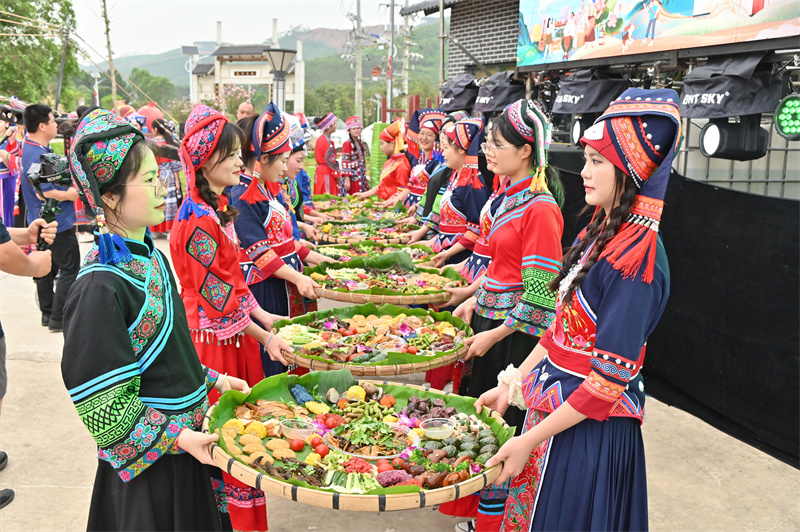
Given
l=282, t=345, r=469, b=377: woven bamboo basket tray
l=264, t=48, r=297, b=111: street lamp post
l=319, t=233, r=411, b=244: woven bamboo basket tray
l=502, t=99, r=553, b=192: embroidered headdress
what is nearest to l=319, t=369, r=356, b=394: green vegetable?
l=282, t=345, r=469, b=377: woven bamboo basket tray

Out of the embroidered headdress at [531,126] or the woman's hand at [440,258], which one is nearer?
the embroidered headdress at [531,126]

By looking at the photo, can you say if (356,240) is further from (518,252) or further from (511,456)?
(511,456)

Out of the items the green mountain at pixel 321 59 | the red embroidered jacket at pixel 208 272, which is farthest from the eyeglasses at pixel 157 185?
the green mountain at pixel 321 59

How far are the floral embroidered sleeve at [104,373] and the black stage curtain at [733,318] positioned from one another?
12.0ft

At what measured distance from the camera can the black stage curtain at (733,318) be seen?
3.82 m

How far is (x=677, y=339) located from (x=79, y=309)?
14.0 feet

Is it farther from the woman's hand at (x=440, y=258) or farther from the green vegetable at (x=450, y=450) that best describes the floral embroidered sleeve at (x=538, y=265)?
the woman's hand at (x=440, y=258)

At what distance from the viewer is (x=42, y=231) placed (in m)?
2.85

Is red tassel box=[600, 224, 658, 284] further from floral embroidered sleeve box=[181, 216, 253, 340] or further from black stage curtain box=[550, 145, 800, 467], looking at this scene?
black stage curtain box=[550, 145, 800, 467]

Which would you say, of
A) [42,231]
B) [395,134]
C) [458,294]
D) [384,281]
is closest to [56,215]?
[42,231]

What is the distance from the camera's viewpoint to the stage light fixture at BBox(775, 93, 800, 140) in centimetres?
537

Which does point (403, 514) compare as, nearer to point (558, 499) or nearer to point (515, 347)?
point (515, 347)

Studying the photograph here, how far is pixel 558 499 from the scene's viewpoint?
6.29 ft

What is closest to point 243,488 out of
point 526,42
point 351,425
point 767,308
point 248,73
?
point 351,425
